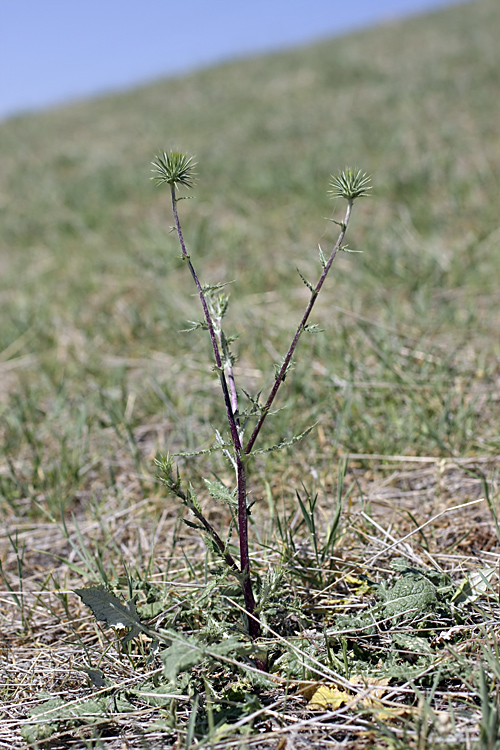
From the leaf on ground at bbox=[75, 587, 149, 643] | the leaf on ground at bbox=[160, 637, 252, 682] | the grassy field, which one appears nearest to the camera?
the leaf on ground at bbox=[160, 637, 252, 682]

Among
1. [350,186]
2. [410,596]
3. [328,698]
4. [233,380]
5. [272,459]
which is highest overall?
[350,186]

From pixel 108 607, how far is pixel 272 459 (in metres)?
0.89

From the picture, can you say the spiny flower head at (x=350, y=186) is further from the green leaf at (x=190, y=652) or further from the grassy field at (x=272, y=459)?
the green leaf at (x=190, y=652)

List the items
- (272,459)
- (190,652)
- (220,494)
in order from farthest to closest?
(272,459)
(220,494)
(190,652)

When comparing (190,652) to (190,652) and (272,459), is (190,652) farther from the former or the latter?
(272,459)

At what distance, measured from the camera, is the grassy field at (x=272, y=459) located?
4.06 ft

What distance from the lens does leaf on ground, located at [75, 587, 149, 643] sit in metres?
1.36

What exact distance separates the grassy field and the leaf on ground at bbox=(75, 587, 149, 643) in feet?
0.27

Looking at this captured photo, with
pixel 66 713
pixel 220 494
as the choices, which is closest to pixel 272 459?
pixel 220 494

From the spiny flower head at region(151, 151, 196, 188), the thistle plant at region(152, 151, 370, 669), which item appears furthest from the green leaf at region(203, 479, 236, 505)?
the spiny flower head at region(151, 151, 196, 188)

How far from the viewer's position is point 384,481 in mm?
1973

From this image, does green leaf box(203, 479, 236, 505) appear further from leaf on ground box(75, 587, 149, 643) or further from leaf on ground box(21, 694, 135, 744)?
leaf on ground box(21, 694, 135, 744)

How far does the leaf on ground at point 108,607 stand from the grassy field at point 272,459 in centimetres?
8

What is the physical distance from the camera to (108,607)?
1374mm
